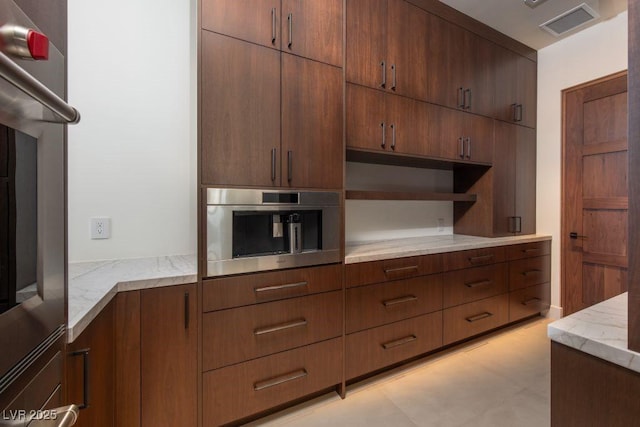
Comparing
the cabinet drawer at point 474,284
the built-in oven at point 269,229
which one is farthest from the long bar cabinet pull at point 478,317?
the built-in oven at point 269,229

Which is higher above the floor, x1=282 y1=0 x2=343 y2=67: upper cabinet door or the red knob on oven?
x1=282 y1=0 x2=343 y2=67: upper cabinet door

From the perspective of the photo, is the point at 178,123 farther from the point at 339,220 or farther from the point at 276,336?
the point at 276,336

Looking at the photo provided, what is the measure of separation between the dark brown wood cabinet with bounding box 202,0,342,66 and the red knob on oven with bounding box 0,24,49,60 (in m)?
1.09

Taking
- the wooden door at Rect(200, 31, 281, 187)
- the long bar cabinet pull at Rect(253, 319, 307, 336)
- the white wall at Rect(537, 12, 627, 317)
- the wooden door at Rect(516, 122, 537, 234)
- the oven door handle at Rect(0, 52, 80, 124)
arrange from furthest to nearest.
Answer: the wooden door at Rect(516, 122, 537, 234), the white wall at Rect(537, 12, 627, 317), the long bar cabinet pull at Rect(253, 319, 307, 336), the wooden door at Rect(200, 31, 281, 187), the oven door handle at Rect(0, 52, 80, 124)

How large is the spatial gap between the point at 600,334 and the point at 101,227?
226 cm

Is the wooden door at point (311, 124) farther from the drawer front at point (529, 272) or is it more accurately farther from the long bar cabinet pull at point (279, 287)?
the drawer front at point (529, 272)

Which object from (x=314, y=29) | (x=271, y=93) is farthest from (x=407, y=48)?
(x=271, y=93)

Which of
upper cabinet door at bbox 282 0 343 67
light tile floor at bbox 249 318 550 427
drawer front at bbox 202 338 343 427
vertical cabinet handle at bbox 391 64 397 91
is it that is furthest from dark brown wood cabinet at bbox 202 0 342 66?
light tile floor at bbox 249 318 550 427

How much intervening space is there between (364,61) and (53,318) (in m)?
2.08

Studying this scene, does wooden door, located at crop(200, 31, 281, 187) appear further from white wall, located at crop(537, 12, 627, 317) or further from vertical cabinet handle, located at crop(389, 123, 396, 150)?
white wall, located at crop(537, 12, 627, 317)

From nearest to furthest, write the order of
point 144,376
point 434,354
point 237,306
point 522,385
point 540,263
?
point 144,376
point 237,306
point 522,385
point 434,354
point 540,263

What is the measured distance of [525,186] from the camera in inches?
120

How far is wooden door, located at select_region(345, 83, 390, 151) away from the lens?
195 centimetres

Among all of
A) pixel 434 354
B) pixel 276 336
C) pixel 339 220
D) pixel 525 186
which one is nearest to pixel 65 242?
pixel 276 336
